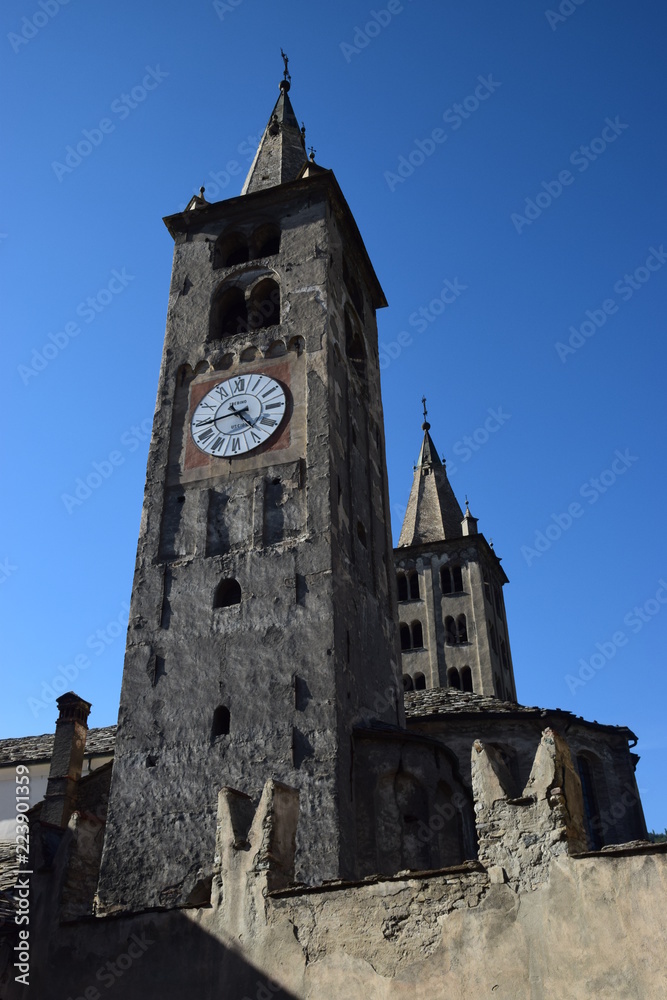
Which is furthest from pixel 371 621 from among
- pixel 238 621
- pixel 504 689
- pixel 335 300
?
pixel 504 689

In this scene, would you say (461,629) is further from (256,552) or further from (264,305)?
(256,552)

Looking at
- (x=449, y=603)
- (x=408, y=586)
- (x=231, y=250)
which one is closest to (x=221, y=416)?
(x=231, y=250)

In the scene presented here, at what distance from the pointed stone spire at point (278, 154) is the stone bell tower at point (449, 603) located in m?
20.1

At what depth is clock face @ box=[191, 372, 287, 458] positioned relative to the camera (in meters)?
21.0

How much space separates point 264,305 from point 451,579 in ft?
70.8

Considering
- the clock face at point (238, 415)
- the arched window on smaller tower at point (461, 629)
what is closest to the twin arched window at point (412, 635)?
the arched window on smaller tower at point (461, 629)

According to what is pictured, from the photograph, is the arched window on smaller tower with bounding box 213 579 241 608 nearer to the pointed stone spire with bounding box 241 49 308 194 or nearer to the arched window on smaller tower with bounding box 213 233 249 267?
the arched window on smaller tower with bounding box 213 233 249 267

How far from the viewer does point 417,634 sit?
41188mm

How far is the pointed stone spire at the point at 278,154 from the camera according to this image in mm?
27266

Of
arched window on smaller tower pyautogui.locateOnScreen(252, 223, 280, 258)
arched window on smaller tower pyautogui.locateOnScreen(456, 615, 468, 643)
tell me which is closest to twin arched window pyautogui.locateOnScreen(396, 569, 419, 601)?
arched window on smaller tower pyautogui.locateOnScreen(456, 615, 468, 643)

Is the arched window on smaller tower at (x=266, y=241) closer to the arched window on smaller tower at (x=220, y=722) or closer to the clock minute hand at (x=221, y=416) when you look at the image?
the clock minute hand at (x=221, y=416)

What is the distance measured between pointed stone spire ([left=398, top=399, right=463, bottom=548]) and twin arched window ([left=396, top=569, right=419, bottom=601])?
4.83 ft

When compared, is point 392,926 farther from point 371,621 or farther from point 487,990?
point 371,621

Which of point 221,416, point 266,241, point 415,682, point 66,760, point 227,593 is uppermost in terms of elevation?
point 266,241
